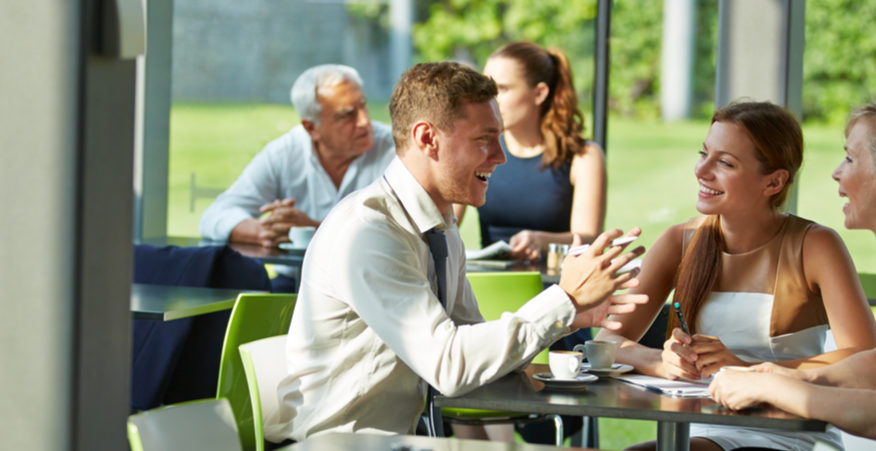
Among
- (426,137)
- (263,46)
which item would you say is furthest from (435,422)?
(263,46)

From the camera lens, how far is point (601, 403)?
185cm

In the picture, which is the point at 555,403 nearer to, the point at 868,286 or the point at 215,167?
the point at 868,286

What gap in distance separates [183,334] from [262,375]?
142 centimetres

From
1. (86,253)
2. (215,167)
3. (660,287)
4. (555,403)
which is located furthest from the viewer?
(215,167)

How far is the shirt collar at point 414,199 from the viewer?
2.19 m

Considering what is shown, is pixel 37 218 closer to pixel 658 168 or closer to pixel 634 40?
pixel 634 40

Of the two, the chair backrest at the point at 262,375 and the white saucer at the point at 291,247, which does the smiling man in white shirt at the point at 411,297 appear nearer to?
the chair backrest at the point at 262,375

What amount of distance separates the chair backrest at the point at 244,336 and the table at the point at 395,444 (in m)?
0.90

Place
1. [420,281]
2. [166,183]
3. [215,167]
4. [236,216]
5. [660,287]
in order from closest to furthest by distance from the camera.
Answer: [420,281], [660,287], [236,216], [166,183], [215,167]

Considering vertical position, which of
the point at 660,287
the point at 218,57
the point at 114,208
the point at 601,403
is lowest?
Answer: the point at 601,403

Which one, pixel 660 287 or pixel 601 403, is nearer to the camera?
pixel 601 403

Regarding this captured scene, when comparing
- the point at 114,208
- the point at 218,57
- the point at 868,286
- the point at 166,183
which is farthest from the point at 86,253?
the point at 218,57

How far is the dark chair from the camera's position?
11.6 ft

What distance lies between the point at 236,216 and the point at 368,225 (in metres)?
2.40
